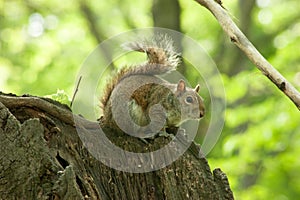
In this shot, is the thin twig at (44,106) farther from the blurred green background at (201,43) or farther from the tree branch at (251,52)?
the blurred green background at (201,43)

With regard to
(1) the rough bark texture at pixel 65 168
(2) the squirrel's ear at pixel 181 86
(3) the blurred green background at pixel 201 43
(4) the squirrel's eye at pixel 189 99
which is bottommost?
(1) the rough bark texture at pixel 65 168

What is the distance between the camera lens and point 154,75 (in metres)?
3.26

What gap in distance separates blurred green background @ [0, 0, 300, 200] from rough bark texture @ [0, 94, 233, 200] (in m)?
3.79

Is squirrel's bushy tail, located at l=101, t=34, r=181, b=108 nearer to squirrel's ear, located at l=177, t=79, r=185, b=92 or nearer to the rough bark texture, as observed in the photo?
squirrel's ear, located at l=177, t=79, r=185, b=92

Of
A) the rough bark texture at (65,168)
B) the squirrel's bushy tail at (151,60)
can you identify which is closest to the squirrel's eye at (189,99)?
the squirrel's bushy tail at (151,60)

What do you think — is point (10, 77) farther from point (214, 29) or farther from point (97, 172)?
point (97, 172)

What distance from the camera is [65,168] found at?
189 cm

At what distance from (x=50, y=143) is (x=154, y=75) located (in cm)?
129

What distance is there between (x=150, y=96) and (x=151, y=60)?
0.24 metres

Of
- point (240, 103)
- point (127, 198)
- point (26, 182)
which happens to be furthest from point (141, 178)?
point (240, 103)

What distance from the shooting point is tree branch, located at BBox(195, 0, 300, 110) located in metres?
1.78

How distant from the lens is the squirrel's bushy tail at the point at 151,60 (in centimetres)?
297

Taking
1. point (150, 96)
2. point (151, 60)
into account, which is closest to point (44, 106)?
point (151, 60)

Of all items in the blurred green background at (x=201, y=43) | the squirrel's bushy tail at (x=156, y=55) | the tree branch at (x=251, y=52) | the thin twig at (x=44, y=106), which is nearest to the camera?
the tree branch at (x=251, y=52)
